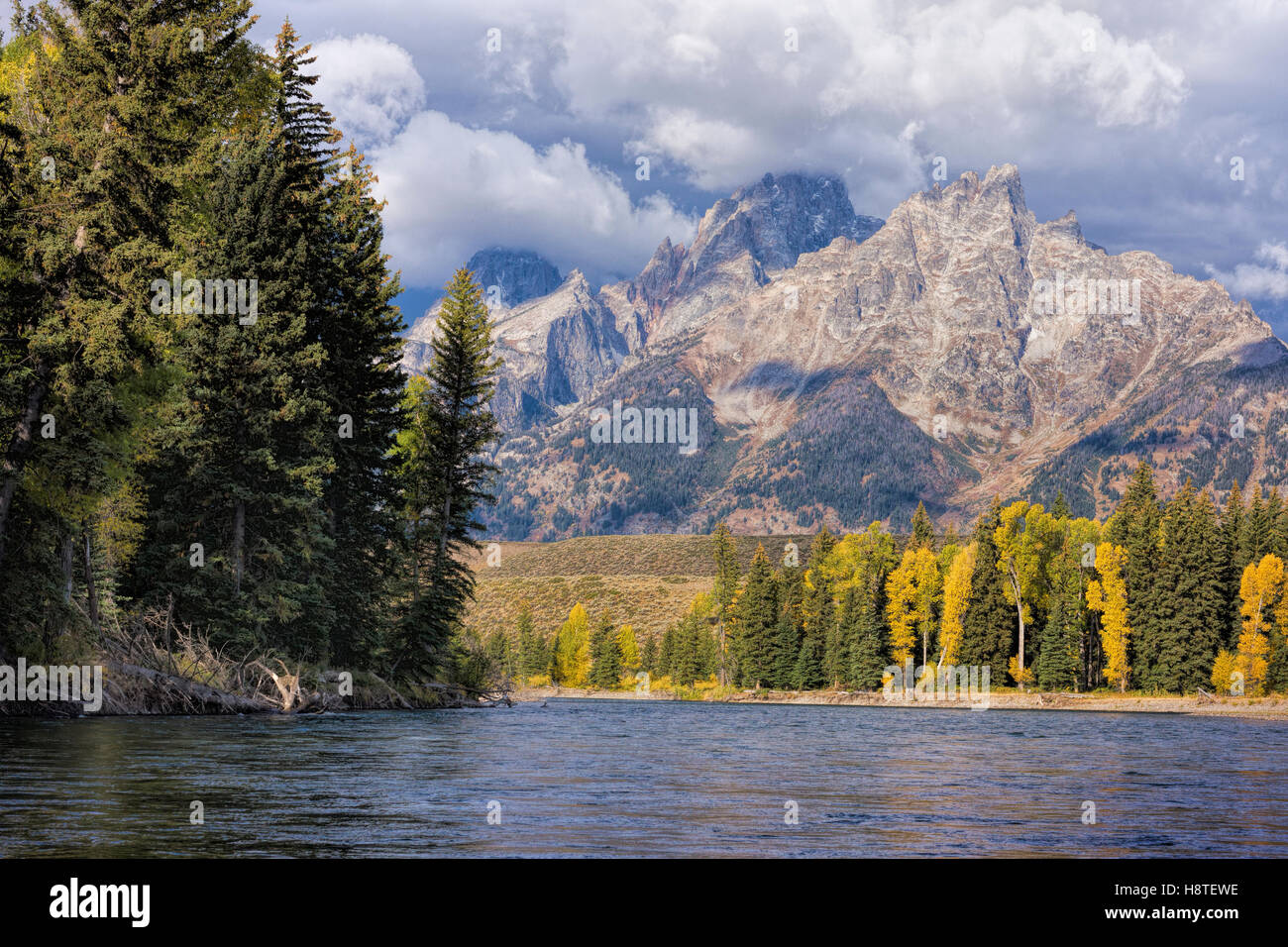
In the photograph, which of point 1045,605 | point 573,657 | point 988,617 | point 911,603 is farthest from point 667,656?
point 1045,605

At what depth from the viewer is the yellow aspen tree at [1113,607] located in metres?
98.8

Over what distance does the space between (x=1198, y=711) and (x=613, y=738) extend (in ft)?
→ 215

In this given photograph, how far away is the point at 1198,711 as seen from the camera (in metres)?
86.6

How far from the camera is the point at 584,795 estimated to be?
776 inches

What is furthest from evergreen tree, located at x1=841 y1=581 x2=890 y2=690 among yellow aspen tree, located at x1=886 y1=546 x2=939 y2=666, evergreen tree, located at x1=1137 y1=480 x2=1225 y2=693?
evergreen tree, located at x1=1137 y1=480 x2=1225 y2=693

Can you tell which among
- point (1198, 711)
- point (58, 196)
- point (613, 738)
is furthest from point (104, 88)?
point (1198, 711)

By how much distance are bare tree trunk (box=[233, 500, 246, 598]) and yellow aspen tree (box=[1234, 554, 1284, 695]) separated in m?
79.8

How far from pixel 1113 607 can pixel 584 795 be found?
90688 mm

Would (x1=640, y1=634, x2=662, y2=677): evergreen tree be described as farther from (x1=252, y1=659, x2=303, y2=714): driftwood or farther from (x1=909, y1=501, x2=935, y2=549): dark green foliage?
(x1=252, y1=659, x2=303, y2=714): driftwood

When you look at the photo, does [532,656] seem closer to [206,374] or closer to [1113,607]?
[1113,607]

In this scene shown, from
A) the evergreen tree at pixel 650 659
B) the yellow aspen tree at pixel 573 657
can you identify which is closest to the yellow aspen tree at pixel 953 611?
the evergreen tree at pixel 650 659

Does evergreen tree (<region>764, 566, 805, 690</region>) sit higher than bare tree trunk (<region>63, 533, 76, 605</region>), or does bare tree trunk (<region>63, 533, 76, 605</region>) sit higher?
bare tree trunk (<region>63, 533, 76, 605</region>)

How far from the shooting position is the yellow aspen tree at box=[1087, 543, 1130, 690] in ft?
324

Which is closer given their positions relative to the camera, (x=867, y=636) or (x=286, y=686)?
(x=286, y=686)
